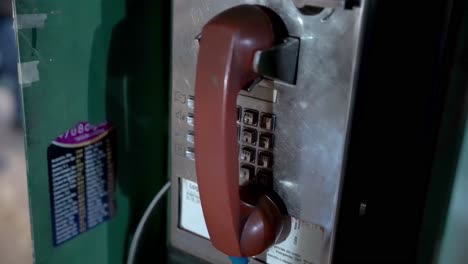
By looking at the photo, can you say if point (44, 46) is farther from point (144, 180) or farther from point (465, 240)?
point (465, 240)

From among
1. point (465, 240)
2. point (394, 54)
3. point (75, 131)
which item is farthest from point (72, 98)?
point (465, 240)

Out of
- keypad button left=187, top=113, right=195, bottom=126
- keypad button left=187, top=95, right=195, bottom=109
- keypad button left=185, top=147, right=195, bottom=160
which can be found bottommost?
keypad button left=185, top=147, right=195, bottom=160

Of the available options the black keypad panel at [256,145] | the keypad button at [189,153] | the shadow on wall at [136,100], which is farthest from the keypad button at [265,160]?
the shadow on wall at [136,100]

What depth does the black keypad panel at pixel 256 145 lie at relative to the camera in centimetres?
58

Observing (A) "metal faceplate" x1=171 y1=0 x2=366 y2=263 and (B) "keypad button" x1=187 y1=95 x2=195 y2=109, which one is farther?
(B) "keypad button" x1=187 y1=95 x2=195 y2=109

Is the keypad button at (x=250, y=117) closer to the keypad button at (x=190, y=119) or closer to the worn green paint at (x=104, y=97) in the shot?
the keypad button at (x=190, y=119)

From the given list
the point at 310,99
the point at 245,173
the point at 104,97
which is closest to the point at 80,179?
the point at 104,97

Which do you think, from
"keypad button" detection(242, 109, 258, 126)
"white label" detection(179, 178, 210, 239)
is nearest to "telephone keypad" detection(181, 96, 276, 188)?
"keypad button" detection(242, 109, 258, 126)

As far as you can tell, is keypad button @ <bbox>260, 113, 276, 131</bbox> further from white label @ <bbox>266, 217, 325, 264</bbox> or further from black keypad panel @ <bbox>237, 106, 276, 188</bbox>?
white label @ <bbox>266, 217, 325, 264</bbox>

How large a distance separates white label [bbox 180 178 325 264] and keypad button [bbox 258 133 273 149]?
0.10 meters

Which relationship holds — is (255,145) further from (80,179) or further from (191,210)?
(80,179)

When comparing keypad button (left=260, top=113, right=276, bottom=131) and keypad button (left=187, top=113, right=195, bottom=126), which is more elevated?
keypad button (left=260, top=113, right=276, bottom=131)

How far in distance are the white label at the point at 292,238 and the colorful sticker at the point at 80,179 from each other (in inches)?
5.4

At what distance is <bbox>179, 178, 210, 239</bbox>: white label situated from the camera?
0.69 metres
